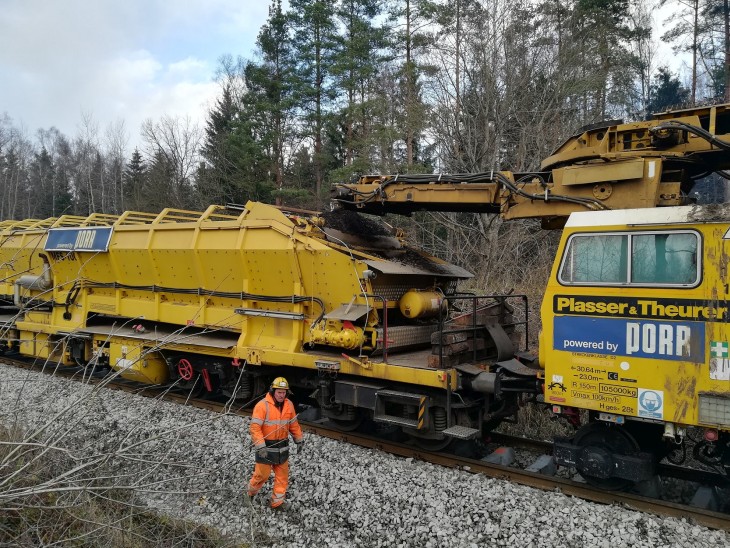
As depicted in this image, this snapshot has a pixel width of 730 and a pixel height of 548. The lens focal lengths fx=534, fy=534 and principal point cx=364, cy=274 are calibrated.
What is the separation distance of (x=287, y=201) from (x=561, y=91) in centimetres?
1391

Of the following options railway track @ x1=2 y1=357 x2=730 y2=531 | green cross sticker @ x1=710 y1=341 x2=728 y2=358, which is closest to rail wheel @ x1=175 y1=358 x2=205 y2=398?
railway track @ x1=2 y1=357 x2=730 y2=531

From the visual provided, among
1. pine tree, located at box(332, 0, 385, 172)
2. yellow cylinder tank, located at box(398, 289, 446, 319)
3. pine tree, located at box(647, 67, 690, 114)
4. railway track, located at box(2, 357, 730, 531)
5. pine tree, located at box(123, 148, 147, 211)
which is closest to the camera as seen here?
railway track, located at box(2, 357, 730, 531)

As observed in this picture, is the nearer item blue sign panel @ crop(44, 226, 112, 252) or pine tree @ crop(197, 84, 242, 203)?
blue sign panel @ crop(44, 226, 112, 252)

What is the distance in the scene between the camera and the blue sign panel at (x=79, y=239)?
10289mm

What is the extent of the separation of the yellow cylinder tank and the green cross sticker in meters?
3.42

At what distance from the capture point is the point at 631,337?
16.4ft

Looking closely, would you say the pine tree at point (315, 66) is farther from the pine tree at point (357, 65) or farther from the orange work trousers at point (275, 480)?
the orange work trousers at point (275, 480)

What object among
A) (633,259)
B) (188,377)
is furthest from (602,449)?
(188,377)

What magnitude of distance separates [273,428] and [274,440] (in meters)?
0.13

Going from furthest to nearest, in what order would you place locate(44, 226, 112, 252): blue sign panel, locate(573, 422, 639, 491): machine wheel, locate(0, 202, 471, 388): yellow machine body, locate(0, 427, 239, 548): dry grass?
locate(44, 226, 112, 252): blue sign panel, locate(0, 202, 471, 388): yellow machine body, locate(573, 422, 639, 491): machine wheel, locate(0, 427, 239, 548): dry grass

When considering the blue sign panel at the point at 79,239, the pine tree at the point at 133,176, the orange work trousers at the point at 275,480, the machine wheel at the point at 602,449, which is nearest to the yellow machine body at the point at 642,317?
the machine wheel at the point at 602,449

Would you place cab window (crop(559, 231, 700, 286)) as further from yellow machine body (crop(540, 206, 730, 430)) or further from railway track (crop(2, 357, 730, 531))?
railway track (crop(2, 357, 730, 531))

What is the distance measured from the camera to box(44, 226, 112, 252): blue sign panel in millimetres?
10289

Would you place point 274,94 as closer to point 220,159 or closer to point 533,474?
point 220,159
